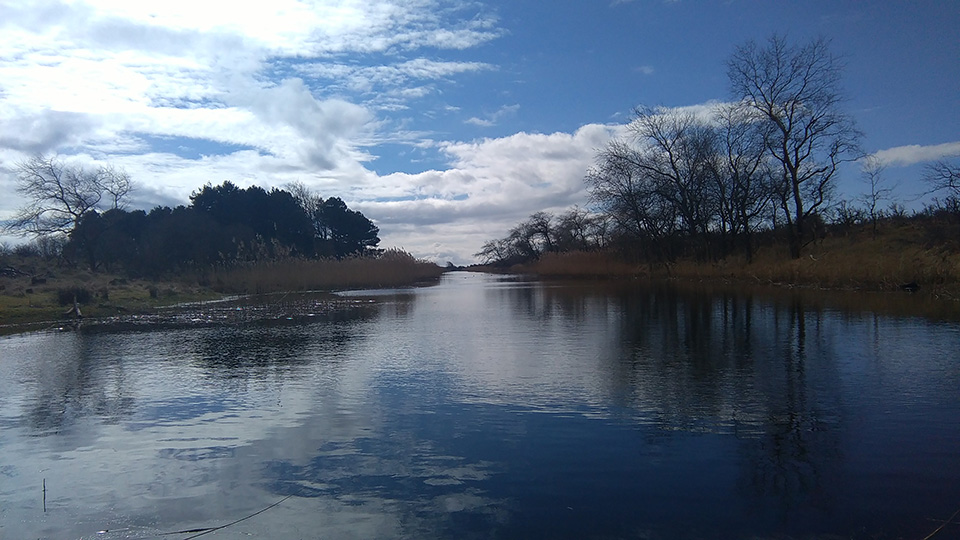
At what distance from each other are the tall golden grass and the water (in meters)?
19.3

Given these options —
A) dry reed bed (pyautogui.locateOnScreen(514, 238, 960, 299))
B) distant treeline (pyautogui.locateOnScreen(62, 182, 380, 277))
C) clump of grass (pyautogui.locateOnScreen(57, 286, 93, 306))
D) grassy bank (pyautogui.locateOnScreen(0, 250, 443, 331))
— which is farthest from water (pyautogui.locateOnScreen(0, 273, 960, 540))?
distant treeline (pyautogui.locateOnScreen(62, 182, 380, 277))

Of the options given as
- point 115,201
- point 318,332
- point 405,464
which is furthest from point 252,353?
point 115,201

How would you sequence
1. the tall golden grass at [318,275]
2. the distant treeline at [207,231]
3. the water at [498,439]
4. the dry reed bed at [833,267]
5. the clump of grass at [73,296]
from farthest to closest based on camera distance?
the distant treeline at [207,231] < the tall golden grass at [318,275] < the clump of grass at [73,296] < the dry reed bed at [833,267] < the water at [498,439]

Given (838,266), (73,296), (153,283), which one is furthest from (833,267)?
(153,283)

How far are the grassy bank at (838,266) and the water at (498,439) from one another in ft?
31.6

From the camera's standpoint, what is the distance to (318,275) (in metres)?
33.8

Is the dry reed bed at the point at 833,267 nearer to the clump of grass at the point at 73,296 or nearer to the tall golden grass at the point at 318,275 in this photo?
the tall golden grass at the point at 318,275

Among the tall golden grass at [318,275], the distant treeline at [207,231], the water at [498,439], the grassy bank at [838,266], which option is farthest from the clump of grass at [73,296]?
the grassy bank at [838,266]

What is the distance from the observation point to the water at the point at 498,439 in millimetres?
3990

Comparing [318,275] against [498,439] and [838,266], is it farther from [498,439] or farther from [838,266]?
[498,439]

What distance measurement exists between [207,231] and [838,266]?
149ft

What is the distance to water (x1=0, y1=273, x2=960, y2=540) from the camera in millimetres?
3990

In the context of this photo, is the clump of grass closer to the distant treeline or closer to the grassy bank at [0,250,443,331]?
the grassy bank at [0,250,443,331]

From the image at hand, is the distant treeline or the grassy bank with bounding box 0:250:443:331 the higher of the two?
the distant treeline
